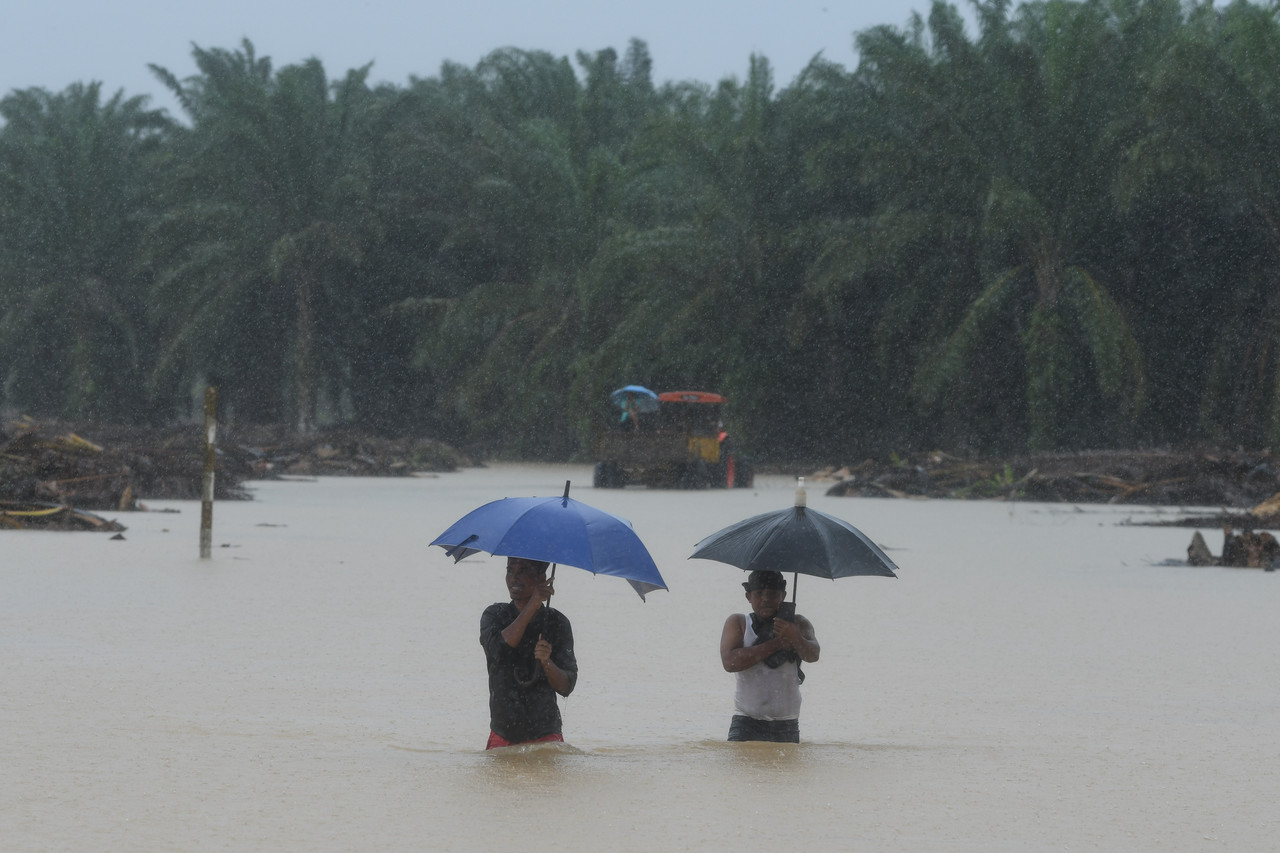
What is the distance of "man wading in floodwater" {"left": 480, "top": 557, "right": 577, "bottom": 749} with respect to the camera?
5.73 m

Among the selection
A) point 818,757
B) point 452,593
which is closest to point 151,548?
point 452,593

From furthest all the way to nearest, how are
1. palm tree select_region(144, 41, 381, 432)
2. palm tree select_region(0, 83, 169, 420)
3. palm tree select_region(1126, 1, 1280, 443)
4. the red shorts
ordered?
1. palm tree select_region(0, 83, 169, 420)
2. palm tree select_region(144, 41, 381, 432)
3. palm tree select_region(1126, 1, 1280, 443)
4. the red shorts

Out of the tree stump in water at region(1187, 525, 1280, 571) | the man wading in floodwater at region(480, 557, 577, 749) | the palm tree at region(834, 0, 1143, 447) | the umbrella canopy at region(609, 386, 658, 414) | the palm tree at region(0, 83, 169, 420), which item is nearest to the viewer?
the man wading in floodwater at region(480, 557, 577, 749)

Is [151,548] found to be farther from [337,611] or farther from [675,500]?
[675,500]

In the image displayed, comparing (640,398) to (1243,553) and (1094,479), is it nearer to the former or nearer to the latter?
(1094,479)

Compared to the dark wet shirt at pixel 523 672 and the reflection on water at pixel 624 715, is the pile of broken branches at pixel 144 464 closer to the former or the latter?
the reflection on water at pixel 624 715

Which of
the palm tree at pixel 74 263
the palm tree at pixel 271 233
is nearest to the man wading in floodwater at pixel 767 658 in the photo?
the palm tree at pixel 271 233

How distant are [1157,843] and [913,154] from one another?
34.8 metres

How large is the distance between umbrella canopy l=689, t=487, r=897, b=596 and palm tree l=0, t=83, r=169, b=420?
48.2 meters

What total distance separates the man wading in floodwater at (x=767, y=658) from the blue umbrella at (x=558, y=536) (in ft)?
1.08

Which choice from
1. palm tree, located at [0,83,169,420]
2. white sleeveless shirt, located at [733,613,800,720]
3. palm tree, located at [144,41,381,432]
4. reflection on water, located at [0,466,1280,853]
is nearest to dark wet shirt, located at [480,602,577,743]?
reflection on water, located at [0,466,1280,853]

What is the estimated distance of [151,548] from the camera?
51.7ft

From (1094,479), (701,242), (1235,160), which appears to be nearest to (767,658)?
(1094,479)

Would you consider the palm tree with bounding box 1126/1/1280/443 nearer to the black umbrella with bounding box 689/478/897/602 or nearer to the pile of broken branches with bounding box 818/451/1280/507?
the pile of broken branches with bounding box 818/451/1280/507
